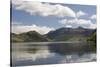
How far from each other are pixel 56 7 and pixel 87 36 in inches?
17.7

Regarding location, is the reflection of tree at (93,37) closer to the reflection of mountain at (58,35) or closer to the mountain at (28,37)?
the reflection of mountain at (58,35)

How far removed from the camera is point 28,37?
5.94ft

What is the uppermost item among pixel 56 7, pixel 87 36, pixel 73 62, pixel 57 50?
pixel 56 7

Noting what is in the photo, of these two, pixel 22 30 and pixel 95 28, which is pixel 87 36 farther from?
pixel 22 30

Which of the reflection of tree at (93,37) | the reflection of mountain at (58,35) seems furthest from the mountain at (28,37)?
the reflection of tree at (93,37)

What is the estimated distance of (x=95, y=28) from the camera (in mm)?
2006

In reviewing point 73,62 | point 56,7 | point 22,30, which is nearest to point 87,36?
point 73,62

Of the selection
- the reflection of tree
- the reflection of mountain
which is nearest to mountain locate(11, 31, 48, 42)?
the reflection of mountain

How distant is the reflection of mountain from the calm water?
40 mm

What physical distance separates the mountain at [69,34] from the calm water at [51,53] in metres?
0.05

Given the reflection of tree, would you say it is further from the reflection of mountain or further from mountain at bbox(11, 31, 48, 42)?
mountain at bbox(11, 31, 48, 42)

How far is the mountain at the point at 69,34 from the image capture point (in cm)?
188

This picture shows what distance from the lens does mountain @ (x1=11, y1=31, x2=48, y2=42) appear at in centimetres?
177
